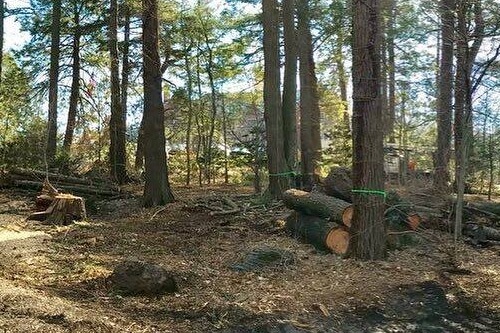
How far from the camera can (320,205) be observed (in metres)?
8.42

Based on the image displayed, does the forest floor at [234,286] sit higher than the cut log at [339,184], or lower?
lower

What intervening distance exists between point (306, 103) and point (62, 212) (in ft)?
33.5

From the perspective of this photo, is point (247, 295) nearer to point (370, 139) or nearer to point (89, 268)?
point (89, 268)

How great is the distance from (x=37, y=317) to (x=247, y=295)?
2314 millimetres

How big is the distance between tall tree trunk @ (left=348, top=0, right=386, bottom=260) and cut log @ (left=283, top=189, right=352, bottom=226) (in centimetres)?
46

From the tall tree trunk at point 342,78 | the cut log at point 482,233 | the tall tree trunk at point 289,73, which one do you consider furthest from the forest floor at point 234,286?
the tall tree trunk at point 342,78

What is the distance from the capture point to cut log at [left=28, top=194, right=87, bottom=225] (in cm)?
1060

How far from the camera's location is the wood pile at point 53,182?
579 inches

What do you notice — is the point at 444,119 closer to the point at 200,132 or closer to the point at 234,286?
the point at 234,286

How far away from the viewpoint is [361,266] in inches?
283

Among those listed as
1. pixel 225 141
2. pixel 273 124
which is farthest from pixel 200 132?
pixel 273 124

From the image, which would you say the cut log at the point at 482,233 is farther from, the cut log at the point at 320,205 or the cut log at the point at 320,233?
the cut log at the point at 320,233

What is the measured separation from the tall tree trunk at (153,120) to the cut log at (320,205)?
5.08 meters

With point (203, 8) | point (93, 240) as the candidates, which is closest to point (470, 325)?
point (93, 240)
